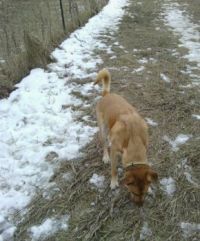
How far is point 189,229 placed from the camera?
11.4 feet

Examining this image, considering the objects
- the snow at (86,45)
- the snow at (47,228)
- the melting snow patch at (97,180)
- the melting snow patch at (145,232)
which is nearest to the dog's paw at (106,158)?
the melting snow patch at (97,180)

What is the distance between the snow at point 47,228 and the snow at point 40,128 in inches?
8.7

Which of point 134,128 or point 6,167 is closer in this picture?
point 134,128

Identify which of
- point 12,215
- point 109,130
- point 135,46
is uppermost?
point 109,130

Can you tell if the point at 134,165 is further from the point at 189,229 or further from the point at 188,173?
the point at 188,173

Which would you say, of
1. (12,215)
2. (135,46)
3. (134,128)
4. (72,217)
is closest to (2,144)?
(12,215)

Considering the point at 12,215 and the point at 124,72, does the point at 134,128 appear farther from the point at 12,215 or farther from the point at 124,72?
the point at 124,72

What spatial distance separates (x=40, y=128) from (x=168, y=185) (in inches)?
79.0

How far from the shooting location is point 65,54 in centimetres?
812

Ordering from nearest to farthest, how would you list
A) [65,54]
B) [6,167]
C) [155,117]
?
[6,167], [155,117], [65,54]

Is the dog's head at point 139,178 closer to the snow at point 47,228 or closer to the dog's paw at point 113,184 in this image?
the dog's paw at point 113,184

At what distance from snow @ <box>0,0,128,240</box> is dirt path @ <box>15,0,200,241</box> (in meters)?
0.19

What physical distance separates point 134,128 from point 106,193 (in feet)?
2.50

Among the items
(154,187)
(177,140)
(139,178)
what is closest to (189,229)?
(154,187)
